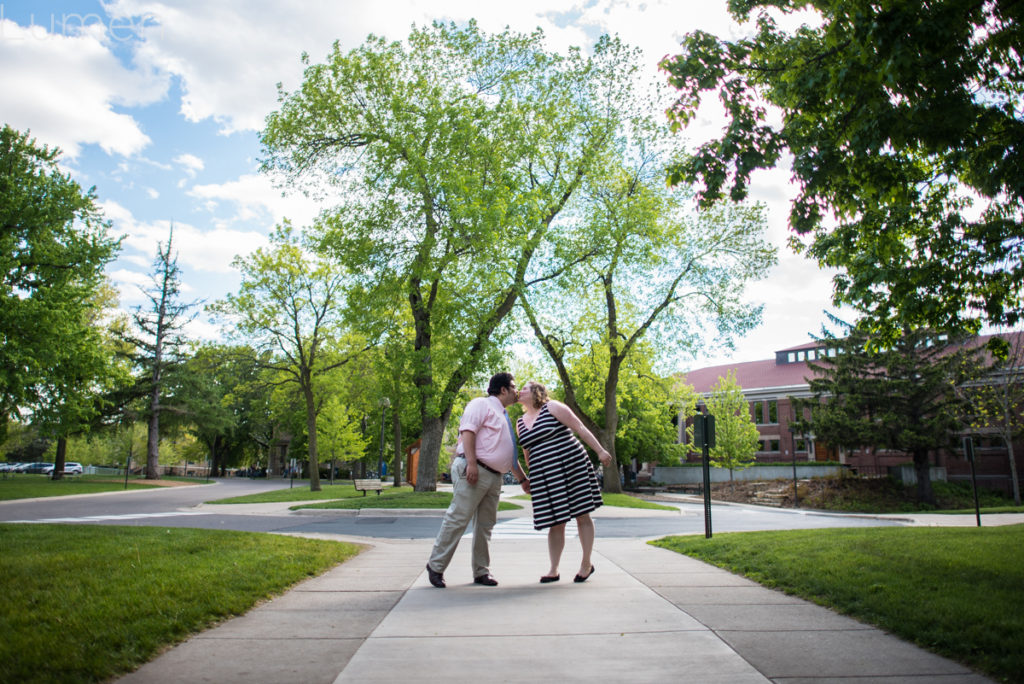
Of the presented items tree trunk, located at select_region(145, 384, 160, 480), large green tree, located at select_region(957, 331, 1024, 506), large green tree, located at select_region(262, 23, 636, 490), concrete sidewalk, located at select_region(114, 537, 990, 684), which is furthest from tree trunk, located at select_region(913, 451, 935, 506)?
tree trunk, located at select_region(145, 384, 160, 480)

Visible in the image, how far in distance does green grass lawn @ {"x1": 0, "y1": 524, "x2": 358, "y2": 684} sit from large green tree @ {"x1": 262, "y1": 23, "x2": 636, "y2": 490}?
1251 cm

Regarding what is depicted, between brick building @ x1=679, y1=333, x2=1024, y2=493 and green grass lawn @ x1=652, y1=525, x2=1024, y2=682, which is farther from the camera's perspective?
brick building @ x1=679, y1=333, x2=1024, y2=493

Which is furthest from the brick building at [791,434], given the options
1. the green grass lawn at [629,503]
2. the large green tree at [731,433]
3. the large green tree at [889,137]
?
the large green tree at [889,137]

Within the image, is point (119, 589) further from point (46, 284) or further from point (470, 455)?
point (46, 284)

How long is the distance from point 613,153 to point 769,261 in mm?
8401

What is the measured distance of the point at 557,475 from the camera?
614cm

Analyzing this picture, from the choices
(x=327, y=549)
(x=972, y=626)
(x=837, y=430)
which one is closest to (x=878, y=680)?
(x=972, y=626)

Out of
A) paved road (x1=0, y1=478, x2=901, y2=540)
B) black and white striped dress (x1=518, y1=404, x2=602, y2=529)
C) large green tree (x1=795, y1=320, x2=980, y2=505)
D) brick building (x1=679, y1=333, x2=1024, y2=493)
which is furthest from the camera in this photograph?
brick building (x1=679, y1=333, x2=1024, y2=493)

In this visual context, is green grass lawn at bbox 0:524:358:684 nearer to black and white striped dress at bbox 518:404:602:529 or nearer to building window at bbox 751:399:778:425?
black and white striped dress at bbox 518:404:602:529

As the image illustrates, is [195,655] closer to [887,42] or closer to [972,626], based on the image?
[972,626]

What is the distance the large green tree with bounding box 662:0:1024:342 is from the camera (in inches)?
208

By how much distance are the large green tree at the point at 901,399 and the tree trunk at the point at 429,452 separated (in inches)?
729

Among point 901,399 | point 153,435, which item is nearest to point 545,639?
point 901,399

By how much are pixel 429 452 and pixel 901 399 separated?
864 inches
